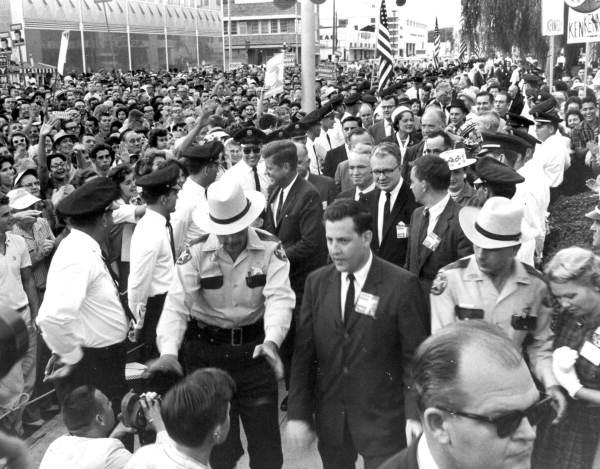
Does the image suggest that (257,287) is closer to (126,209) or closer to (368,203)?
(368,203)

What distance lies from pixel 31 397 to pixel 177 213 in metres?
1.88

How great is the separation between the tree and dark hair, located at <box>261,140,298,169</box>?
80.2ft

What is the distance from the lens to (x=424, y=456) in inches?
78.0

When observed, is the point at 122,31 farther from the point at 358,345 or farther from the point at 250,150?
the point at 358,345

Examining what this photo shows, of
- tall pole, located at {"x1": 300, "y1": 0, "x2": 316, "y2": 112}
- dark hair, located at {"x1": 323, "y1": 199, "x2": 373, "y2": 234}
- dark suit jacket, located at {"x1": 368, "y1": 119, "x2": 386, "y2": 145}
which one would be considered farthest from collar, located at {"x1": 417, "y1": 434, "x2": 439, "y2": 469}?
tall pole, located at {"x1": 300, "y1": 0, "x2": 316, "y2": 112}

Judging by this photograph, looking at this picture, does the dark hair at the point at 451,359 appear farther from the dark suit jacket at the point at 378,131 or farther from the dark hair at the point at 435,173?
the dark suit jacket at the point at 378,131

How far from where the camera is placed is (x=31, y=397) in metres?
5.72

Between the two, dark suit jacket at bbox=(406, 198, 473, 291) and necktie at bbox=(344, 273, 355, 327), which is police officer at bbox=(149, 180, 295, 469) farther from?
dark suit jacket at bbox=(406, 198, 473, 291)

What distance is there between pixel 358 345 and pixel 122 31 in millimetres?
59596

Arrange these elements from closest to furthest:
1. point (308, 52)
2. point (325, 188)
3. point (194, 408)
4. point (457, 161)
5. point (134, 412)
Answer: point (194, 408)
point (134, 412)
point (457, 161)
point (325, 188)
point (308, 52)

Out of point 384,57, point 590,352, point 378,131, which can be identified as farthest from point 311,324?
point 384,57

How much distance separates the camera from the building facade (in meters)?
51.7

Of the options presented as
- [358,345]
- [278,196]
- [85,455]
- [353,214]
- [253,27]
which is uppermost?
[253,27]

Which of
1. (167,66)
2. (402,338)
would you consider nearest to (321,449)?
(402,338)
